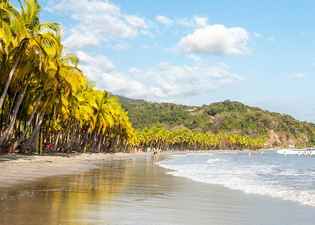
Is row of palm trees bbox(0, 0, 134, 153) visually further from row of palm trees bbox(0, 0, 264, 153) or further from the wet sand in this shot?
the wet sand

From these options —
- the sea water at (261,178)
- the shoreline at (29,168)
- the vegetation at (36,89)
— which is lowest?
the sea water at (261,178)

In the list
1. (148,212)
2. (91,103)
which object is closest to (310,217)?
(148,212)

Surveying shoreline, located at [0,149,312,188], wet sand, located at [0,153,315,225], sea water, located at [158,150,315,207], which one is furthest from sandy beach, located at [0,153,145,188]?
sea water, located at [158,150,315,207]

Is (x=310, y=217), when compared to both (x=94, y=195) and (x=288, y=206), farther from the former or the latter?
(x=94, y=195)

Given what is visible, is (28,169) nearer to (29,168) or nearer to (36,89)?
(29,168)

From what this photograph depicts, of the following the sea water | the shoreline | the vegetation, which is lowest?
the sea water

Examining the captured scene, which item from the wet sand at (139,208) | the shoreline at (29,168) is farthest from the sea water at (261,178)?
the shoreline at (29,168)

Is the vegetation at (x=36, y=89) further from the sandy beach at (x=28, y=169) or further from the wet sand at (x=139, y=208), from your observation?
the wet sand at (x=139, y=208)

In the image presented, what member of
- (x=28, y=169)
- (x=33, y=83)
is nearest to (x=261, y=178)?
(x=28, y=169)

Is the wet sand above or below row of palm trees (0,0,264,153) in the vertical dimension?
below

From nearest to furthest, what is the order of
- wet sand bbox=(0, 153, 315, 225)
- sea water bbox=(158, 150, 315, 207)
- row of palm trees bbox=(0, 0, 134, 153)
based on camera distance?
wet sand bbox=(0, 153, 315, 225)
sea water bbox=(158, 150, 315, 207)
row of palm trees bbox=(0, 0, 134, 153)

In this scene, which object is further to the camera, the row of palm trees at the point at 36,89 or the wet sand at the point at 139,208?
the row of palm trees at the point at 36,89

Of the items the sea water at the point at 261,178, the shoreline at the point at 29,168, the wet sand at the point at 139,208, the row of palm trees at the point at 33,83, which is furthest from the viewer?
the row of palm trees at the point at 33,83

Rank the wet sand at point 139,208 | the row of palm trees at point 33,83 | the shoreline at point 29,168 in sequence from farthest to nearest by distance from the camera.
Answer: the row of palm trees at point 33,83 < the shoreline at point 29,168 < the wet sand at point 139,208
